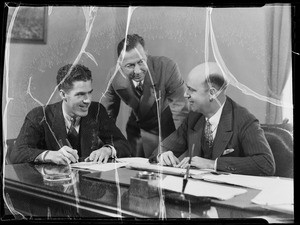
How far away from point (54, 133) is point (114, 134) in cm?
26

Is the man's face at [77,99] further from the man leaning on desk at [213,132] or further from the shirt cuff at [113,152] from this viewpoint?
the man leaning on desk at [213,132]

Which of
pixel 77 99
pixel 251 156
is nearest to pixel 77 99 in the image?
pixel 77 99

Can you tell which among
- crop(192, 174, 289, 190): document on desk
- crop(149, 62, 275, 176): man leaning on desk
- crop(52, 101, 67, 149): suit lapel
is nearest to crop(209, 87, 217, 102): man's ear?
crop(149, 62, 275, 176): man leaning on desk

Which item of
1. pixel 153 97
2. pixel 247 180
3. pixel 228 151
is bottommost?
pixel 247 180

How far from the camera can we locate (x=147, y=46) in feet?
5.24

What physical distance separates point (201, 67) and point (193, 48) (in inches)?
3.5

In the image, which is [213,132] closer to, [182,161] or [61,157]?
[182,161]

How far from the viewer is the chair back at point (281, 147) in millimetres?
1537

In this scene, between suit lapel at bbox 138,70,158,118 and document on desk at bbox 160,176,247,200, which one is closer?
document on desk at bbox 160,176,247,200

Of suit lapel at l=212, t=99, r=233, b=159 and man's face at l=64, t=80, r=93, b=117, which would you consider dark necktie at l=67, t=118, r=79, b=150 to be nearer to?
man's face at l=64, t=80, r=93, b=117

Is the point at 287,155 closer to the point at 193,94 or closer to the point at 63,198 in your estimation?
the point at 193,94

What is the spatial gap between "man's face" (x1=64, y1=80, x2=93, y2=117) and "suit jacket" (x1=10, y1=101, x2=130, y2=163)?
0.09ft

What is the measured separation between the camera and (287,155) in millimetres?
1542

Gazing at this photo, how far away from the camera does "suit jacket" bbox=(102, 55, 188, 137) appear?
158 cm
